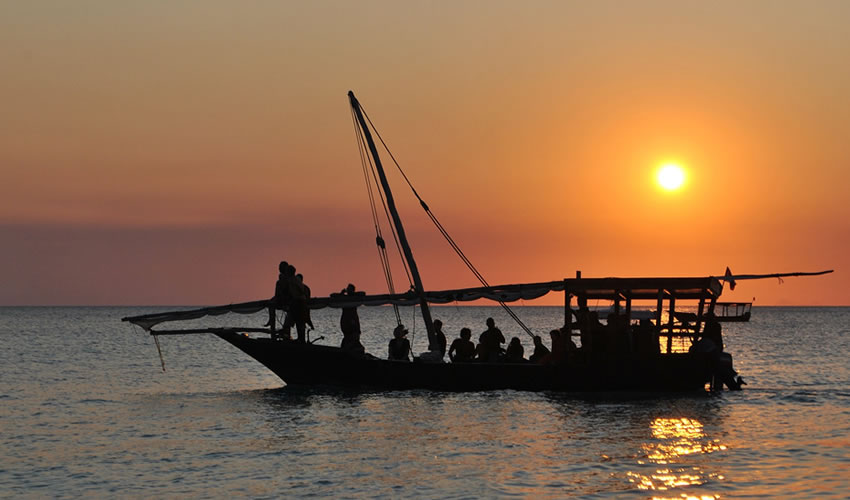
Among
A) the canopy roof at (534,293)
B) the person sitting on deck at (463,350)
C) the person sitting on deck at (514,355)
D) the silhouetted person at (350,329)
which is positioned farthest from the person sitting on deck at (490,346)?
the silhouetted person at (350,329)

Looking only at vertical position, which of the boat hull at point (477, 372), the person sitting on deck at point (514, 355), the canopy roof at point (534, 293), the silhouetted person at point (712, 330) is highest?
the canopy roof at point (534, 293)

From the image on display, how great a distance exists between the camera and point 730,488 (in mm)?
16188

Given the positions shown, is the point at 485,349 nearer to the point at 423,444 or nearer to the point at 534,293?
the point at 534,293

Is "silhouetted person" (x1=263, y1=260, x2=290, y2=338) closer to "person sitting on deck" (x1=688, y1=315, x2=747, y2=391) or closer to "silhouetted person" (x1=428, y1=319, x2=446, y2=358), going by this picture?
"silhouetted person" (x1=428, y1=319, x2=446, y2=358)

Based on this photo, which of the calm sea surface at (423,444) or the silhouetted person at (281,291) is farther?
the silhouetted person at (281,291)

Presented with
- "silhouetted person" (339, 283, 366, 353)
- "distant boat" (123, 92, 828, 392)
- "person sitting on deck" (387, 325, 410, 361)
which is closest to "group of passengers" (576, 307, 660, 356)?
"distant boat" (123, 92, 828, 392)

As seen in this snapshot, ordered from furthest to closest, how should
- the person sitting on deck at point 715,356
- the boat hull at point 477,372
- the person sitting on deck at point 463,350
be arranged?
the person sitting on deck at point 463,350
the person sitting on deck at point 715,356
the boat hull at point 477,372

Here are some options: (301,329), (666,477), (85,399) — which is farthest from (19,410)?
(666,477)

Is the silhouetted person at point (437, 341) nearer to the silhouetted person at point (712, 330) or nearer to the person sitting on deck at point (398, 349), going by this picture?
the person sitting on deck at point (398, 349)

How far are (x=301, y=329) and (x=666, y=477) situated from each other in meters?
14.9

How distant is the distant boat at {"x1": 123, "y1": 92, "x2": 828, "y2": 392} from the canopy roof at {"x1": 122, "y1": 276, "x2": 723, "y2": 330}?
0.09 ft

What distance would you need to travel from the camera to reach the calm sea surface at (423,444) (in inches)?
661

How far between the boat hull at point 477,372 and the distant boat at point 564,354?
0.09 ft

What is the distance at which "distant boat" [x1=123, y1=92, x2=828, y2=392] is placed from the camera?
2792cm
